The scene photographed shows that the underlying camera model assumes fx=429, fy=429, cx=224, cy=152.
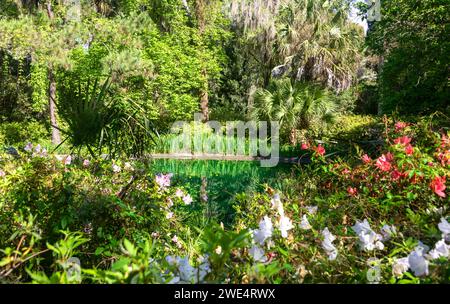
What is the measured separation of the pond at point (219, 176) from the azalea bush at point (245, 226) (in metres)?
2.84

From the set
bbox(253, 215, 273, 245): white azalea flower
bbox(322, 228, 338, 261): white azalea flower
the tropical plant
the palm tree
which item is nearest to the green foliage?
the tropical plant

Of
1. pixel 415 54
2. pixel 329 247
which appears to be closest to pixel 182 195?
pixel 329 247

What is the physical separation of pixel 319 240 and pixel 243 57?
18.5m

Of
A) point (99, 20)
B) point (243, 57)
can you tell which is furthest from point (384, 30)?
point (243, 57)

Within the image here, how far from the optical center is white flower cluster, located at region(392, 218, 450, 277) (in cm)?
101

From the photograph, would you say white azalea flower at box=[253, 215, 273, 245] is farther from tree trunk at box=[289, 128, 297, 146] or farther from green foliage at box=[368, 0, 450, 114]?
tree trunk at box=[289, 128, 297, 146]

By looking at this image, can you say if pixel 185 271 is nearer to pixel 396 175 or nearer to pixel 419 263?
pixel 419 263

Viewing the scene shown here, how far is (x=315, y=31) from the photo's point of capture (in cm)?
1406

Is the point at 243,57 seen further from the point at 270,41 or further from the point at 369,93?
the point at 369,93

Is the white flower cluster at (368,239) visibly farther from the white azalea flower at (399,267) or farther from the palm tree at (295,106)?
the palm tree at (295,106)

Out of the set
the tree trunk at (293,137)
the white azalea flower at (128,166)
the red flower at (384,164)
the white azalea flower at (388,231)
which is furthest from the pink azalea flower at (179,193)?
the tree trunk at (293,137)

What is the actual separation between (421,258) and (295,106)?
39.6 ft

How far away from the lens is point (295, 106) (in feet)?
42.1

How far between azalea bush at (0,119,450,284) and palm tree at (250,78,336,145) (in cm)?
991
